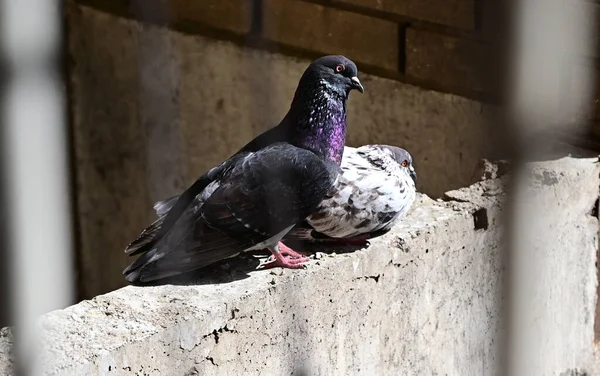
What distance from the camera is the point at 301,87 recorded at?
265 cm

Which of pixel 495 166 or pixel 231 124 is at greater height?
pixel 231 124

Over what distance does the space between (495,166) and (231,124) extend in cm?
124

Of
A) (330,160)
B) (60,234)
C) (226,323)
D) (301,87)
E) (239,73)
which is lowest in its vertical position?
(226,323)

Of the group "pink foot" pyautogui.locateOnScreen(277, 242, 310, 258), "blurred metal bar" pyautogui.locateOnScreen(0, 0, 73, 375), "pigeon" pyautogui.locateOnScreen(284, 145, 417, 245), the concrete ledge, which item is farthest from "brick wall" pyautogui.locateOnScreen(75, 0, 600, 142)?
"blurred metal bar" pyautogui.locateOnScreen(0, 0, 73, 375)

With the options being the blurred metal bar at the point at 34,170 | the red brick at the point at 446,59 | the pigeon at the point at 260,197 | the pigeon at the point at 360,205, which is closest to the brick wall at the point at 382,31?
the red brick at the point at 446,59

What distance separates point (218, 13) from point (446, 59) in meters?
0.92

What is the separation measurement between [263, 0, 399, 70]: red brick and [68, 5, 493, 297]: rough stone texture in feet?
0.24

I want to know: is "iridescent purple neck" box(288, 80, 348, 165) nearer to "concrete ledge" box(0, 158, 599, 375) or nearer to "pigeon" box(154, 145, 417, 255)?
"pigeon" box(154, 145, 417, 255)

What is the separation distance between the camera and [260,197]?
2.50 m

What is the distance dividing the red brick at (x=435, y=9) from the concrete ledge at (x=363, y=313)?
0.54 meters

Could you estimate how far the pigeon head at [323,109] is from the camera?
2.60 meters

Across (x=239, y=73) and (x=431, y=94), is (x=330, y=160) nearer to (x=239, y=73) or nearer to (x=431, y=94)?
(x=431, y=94)

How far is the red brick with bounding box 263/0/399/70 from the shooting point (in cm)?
357

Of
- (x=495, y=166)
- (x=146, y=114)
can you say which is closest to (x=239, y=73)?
(x=146, y=114)
